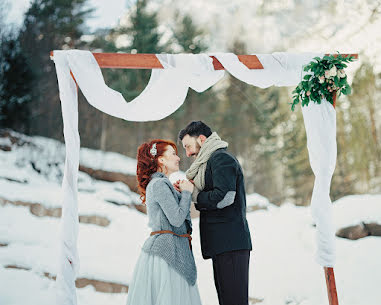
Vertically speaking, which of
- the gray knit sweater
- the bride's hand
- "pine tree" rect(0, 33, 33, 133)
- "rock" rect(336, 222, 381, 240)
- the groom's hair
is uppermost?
"pine tree" rect(0, 33, 33, 133)

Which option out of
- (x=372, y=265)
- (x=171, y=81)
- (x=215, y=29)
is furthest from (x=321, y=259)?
(x=215, y=29)

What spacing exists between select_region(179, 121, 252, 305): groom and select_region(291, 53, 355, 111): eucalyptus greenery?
3.20 feet

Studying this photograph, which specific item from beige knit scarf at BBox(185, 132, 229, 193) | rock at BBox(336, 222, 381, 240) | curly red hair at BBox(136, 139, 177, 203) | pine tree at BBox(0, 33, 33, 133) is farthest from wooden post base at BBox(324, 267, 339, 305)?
pine tree at BBox(0, 33, 33, 133)

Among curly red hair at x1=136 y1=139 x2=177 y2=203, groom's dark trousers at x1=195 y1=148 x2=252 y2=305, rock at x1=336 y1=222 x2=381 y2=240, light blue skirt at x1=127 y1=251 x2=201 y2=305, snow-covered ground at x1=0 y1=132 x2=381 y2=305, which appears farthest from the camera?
rock at x1=336 y1=222 x2=381 y2=240

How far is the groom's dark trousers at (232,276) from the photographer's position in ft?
7.67

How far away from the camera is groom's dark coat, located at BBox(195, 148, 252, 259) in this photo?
7.81 ft

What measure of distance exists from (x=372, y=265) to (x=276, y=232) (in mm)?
2201

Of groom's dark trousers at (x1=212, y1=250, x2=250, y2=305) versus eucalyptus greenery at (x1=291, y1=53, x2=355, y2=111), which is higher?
eucalyptus greenery at (x1=291, y1=53, x2=355, y2=111)

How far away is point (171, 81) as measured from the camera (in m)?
3.02

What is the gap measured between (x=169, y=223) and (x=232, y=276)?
1.80 feet

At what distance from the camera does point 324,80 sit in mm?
2975

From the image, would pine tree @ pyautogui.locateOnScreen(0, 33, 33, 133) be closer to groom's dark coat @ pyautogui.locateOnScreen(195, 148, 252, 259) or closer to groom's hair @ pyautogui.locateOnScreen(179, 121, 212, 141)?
groom's hair @ pyautogui.locateOnScreen(179, 121, 212, 141)

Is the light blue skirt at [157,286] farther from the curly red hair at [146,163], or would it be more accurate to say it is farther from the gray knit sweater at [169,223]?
the curly red hair at [146,163]

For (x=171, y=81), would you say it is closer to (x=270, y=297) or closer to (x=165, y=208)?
(x=165, y=208)
